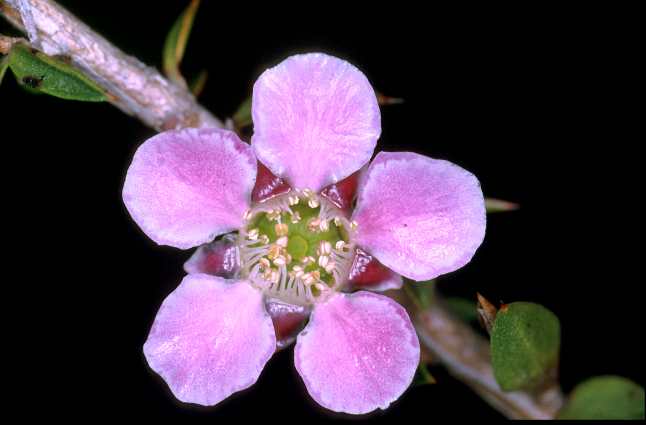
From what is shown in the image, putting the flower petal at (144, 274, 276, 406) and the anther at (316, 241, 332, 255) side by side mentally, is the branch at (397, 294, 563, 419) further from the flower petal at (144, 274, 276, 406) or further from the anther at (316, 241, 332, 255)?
the flower petal at (144, 274, 276, 406)

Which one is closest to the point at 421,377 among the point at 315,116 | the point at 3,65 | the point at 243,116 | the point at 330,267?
the point at 330,267

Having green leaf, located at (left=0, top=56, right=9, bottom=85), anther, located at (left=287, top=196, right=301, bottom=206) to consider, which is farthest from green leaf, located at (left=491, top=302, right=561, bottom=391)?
green leaf, located at (left=0, top=56, right=9, bottom=85)

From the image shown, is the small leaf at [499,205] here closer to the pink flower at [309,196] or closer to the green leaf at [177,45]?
the pink flower at [309,196]

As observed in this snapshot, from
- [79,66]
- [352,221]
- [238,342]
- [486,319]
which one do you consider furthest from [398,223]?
[79,66]

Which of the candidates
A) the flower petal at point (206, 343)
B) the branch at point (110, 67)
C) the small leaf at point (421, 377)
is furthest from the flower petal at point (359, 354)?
the branch at point (110, 67)

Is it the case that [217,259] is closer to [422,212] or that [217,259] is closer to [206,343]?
[206,343]

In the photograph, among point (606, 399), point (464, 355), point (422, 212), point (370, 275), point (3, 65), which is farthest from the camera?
point (464, 355)
